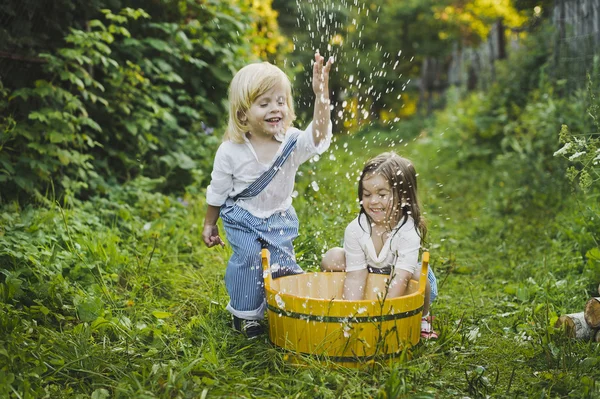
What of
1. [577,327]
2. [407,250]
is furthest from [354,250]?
[577,327]

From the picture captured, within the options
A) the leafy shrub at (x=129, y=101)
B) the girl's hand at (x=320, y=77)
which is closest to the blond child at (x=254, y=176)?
the girl's hand at (x=320, y=77)

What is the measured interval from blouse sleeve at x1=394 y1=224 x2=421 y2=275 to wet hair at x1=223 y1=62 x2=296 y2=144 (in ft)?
2.29

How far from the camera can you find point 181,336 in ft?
Answer: 8.92

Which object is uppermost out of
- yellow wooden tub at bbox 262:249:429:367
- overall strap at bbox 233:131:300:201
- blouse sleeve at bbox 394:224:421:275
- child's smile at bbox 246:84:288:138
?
child's smile at bbox 246:84:288:138

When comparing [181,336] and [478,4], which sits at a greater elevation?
[478,4]

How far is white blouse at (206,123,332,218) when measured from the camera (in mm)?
2781

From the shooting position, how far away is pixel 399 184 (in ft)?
9.16

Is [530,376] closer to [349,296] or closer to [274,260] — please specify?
[349,296]

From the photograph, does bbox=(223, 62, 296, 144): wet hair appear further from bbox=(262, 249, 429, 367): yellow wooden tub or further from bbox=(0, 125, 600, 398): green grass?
bbox=(0, 125, 600, 398): green grass

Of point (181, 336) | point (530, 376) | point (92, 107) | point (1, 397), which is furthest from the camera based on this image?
point (92, 107)

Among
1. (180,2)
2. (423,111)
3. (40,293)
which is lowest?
(423,111)

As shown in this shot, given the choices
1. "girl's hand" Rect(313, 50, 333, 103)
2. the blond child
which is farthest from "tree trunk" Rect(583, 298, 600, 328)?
"girl's hand" Rect(313, 50, 333, 103)

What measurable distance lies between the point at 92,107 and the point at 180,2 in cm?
126

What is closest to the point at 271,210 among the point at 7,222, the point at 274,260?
the point at 274,260
